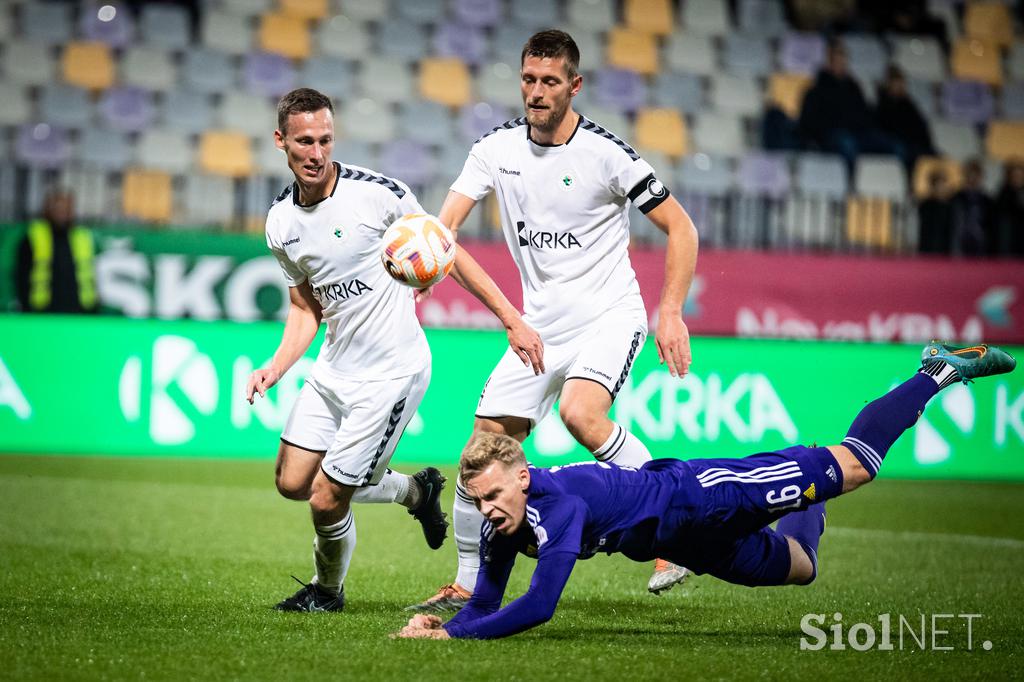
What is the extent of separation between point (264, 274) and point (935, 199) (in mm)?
7201

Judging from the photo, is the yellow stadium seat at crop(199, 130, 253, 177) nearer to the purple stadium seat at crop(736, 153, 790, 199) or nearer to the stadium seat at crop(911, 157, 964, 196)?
the purple stadium seat at crop(736, 153, 790, 199)

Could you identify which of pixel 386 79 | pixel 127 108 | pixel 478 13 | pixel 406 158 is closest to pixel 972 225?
pixel 406 158

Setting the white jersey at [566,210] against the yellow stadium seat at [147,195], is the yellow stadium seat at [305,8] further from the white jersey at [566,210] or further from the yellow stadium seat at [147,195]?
the white jersey at [566,210]

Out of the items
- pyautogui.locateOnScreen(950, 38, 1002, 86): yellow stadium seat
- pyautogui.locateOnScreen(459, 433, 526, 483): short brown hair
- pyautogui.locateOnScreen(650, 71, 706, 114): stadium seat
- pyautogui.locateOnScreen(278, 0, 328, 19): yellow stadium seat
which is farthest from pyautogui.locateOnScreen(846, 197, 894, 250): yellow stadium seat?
pyautogui.locateOnScreen(459, 433, 526, 483): short brown hair

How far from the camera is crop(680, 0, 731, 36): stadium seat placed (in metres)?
17.7

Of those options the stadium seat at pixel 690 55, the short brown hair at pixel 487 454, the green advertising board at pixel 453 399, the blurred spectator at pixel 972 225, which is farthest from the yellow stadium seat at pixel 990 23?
the short brown hair at pixel 487 454

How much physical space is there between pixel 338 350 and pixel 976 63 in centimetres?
1459

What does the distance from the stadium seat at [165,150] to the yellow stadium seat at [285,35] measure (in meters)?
1.74

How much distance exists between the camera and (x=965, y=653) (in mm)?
5160

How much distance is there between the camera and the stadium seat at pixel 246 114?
15.7 metres

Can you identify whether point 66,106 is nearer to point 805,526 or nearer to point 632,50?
point 632,50

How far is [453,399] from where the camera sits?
11.6 metres

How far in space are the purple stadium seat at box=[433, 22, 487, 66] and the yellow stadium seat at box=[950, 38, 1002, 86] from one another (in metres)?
6.46

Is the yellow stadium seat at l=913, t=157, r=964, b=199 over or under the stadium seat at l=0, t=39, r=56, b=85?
under
